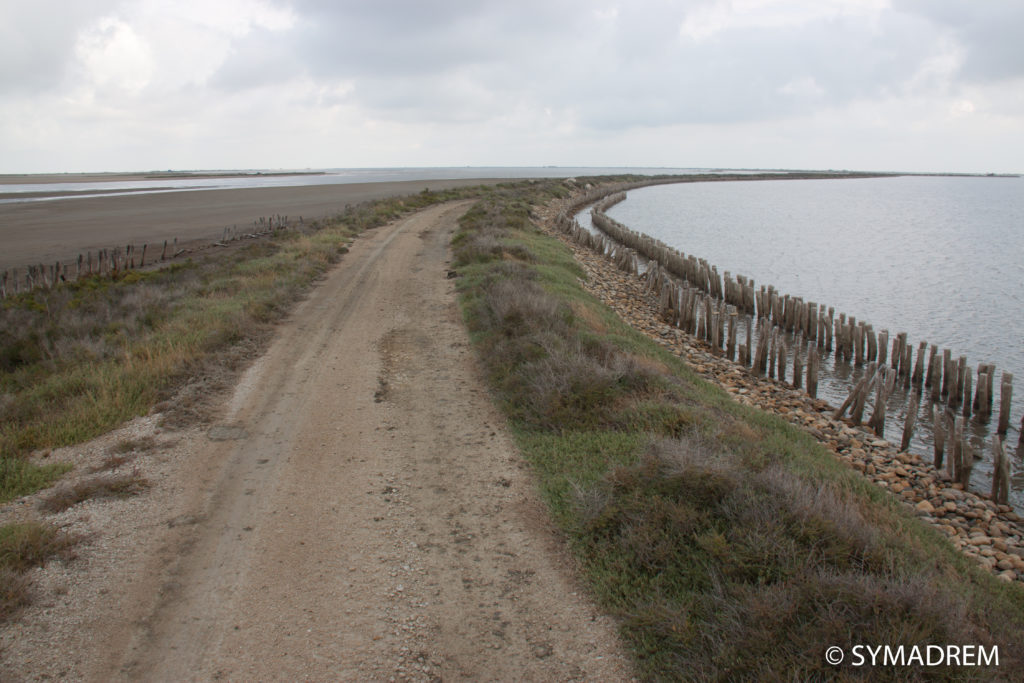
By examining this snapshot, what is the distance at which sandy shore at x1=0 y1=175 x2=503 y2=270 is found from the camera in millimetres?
31158

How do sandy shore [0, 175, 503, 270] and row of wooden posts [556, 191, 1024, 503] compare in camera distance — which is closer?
row of wooden posts [556, 191, 1024, 503]

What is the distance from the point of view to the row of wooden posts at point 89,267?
65.8 feet

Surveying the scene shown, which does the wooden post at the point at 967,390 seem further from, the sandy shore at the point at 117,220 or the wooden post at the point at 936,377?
the sandy shore at the point at 117,220

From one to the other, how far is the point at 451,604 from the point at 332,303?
38.0ft

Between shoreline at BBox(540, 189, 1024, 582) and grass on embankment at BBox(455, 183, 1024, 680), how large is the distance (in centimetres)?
119

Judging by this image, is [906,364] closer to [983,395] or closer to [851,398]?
[983,395]

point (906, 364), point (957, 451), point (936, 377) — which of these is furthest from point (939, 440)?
point (906, 364)

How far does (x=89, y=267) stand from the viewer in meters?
22.8

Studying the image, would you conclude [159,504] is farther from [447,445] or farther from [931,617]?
[931,617]

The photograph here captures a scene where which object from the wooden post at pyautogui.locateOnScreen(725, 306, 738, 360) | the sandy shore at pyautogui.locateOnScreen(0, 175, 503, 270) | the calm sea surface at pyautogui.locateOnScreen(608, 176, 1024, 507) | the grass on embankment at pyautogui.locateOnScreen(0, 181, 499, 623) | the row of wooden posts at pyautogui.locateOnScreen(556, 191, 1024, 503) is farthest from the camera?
the sandy shore at pyautogui.locateOnScreen(0, 175, 503, 270)

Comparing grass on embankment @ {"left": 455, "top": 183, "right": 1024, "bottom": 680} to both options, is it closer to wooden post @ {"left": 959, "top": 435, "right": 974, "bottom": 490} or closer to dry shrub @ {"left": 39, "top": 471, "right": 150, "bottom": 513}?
wooden post @ {"left": 959, "top": 435, "right": 974, "bottom": 490}

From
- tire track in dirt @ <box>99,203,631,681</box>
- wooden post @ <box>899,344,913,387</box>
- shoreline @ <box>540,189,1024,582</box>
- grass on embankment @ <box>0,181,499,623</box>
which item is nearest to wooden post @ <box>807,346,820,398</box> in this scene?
shoreline @ <box>540,189,1024,582</box>

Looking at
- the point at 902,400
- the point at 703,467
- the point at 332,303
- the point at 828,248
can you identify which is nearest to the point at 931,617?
the point at 703,467

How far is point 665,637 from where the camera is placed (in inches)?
174
